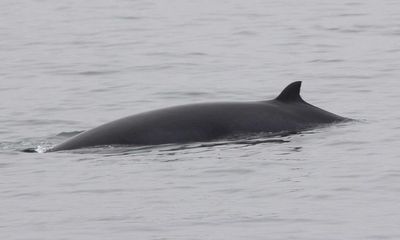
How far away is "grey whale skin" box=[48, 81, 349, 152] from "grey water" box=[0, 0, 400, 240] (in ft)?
0.72

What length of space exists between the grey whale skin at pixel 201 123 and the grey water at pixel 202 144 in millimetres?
220

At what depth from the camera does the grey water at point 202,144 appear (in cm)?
1281

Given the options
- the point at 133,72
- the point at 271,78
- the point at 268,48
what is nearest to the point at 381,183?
the point at 271,78

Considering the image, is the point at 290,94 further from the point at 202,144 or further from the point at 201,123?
the point at 202,144

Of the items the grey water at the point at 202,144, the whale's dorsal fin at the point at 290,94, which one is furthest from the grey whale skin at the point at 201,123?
the grey water at the point at 202,144

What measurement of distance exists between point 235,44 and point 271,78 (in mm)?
5992

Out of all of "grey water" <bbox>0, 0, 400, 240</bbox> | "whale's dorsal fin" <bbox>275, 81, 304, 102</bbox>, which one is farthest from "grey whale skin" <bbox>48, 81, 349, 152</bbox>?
"grey water" <bbox>0, 0, 400, 240</bbox>

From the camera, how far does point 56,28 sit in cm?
3625

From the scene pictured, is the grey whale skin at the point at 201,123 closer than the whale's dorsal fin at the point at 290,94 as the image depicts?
Yes

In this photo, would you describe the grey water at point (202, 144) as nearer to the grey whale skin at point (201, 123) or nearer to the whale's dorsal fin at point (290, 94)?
the grey whale skin at point (201, 123)

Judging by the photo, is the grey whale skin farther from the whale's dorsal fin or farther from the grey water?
the grey water

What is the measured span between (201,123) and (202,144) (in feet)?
1.00

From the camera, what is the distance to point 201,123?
16.5 m

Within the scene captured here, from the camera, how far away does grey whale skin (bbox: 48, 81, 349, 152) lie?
1650cm
